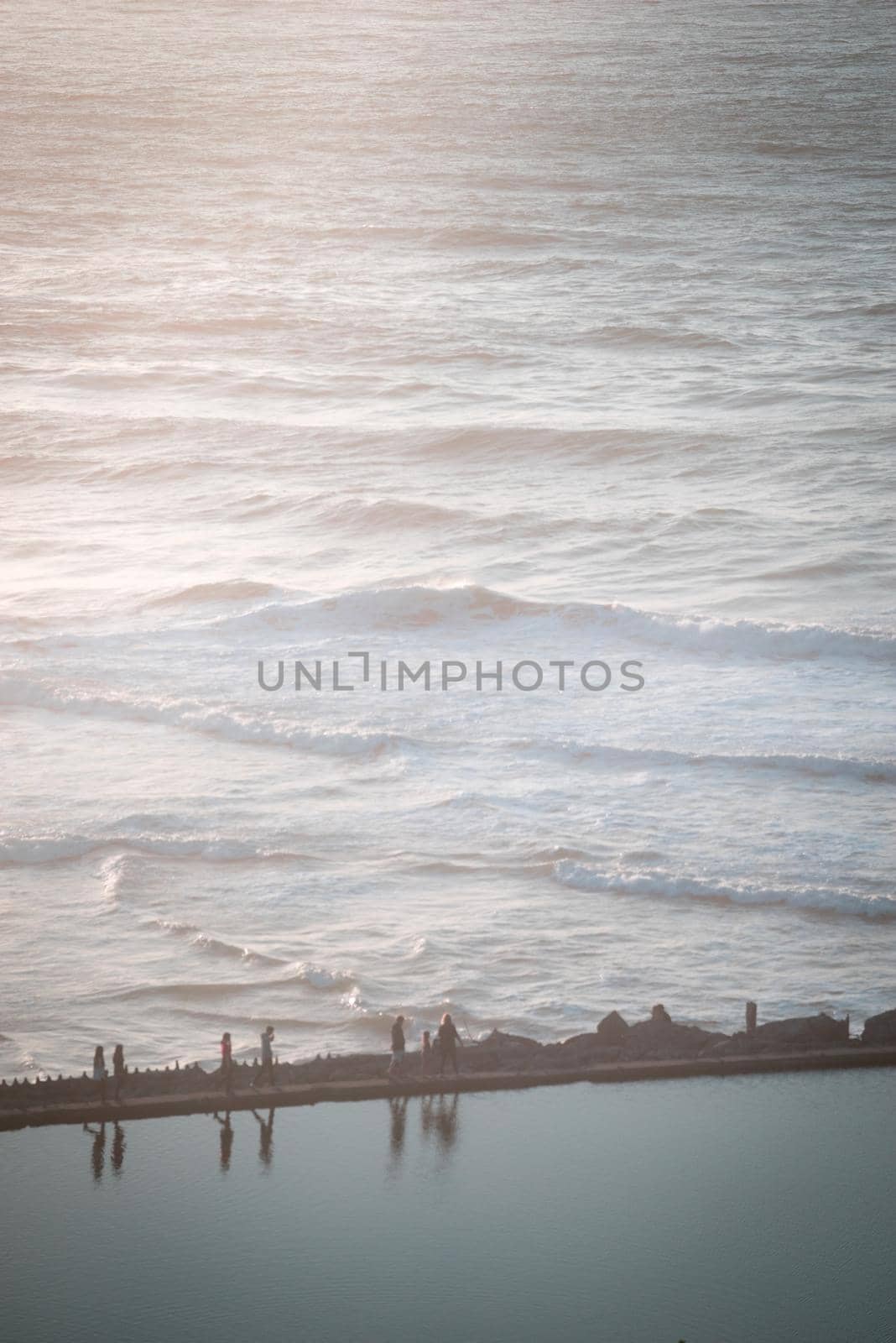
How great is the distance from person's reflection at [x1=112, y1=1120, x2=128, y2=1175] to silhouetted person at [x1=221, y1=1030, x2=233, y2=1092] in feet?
3.77

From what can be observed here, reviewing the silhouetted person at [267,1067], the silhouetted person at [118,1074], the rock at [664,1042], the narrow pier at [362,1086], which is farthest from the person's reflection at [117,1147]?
the rock at [664,1042]

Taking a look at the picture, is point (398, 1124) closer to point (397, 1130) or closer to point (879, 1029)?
point (397, 1130)

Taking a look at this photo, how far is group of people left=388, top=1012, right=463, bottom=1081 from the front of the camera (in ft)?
53.1

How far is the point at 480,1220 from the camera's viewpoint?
13.9 m

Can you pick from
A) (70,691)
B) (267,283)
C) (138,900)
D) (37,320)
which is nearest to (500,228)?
(267,283)

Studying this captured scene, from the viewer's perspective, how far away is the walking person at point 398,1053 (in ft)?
53.0

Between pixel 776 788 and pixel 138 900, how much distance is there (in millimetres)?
10463

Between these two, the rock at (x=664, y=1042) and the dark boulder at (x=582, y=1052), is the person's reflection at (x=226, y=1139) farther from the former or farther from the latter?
the rock at (x=664, y=1042)

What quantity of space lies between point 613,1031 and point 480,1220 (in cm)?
322

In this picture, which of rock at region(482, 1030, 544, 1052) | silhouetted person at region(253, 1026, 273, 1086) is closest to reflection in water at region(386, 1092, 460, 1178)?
rock at region(482, 1030, 544, 1052)

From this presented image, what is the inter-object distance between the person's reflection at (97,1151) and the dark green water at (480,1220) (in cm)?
3

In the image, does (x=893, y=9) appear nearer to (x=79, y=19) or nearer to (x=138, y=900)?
(x=79, y=19)

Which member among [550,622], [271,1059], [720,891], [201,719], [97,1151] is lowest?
[97,1151]

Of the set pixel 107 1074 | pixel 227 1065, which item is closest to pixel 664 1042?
pixel 227 1065
